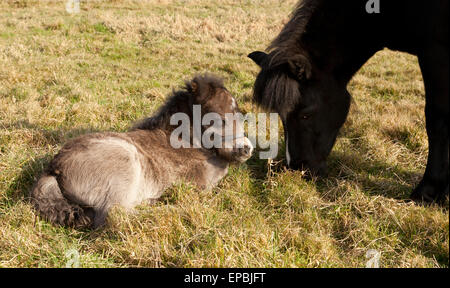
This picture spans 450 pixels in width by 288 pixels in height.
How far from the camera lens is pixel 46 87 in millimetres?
7148

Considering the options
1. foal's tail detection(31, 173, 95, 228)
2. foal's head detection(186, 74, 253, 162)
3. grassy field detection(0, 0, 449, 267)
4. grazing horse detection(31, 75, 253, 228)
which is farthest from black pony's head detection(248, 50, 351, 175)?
foal's tail detection(31, 173, 95, 228)

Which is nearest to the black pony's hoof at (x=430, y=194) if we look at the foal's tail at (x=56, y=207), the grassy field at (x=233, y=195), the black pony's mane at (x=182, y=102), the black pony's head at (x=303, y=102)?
the grassy field at (x=233, y=195)

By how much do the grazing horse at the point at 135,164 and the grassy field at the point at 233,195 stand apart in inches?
5.9

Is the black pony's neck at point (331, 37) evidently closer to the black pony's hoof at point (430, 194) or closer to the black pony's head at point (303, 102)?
the black pony's head at point (303, 102)

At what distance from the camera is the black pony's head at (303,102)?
333cm

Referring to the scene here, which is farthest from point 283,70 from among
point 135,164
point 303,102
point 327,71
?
point 135,164

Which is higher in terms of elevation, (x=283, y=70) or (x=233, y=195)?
(x=283, y=70)

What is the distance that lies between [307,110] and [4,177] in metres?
3.06

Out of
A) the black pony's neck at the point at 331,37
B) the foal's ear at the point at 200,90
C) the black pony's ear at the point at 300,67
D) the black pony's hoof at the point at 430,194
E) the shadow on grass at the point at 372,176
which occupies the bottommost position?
the shadow on grass at the point at 372,176

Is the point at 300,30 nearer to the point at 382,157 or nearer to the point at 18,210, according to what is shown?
the point at 382,157

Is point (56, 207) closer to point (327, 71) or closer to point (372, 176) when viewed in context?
point (327, 71)

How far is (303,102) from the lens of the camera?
3439 millimetres

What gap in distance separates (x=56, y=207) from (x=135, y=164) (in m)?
0.74
